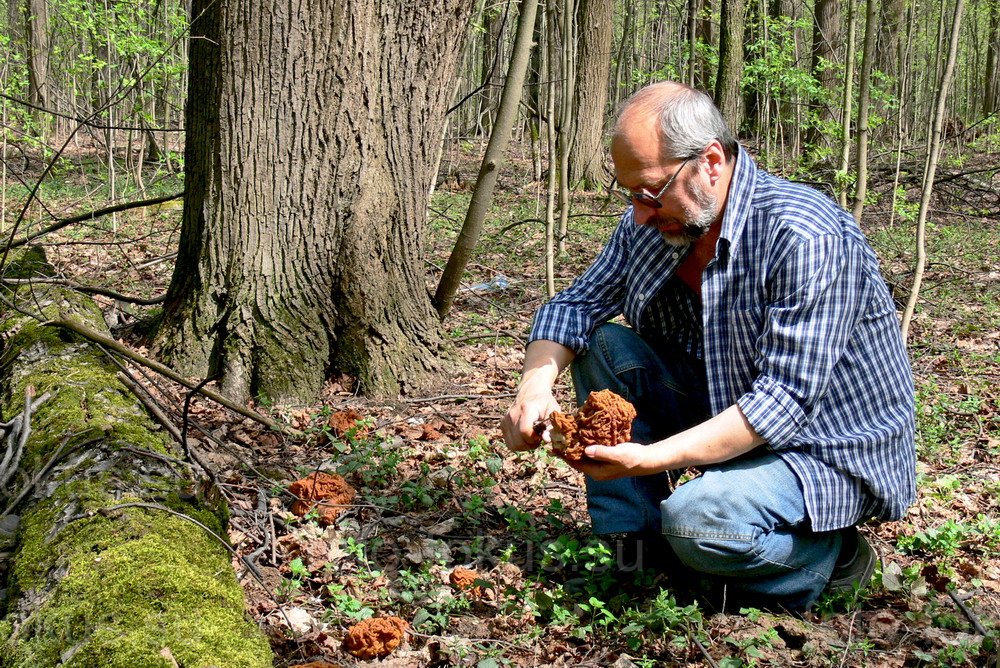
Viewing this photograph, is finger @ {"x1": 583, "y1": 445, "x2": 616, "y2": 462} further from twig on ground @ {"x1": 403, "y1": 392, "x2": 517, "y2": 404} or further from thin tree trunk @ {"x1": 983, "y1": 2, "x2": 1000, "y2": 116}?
thin tree trunk @ {"x1": 983, "y1": 2, "x2": 1000, "y2": 116}

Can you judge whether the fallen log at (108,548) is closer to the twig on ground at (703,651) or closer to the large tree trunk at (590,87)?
the twig on ground at (703,651)

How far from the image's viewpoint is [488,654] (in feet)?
8.32

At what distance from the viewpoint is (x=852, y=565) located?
2.84 m

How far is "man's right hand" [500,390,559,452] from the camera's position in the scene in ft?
9.24

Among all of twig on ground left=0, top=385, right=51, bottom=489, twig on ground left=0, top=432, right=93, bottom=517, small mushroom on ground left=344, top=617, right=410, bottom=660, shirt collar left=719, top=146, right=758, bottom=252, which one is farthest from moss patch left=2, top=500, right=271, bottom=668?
shirt collar left=719, top=146, right=758, bottom=252

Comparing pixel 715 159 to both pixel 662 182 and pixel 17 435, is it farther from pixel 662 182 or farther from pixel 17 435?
pixel 17 435

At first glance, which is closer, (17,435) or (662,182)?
(662,182)

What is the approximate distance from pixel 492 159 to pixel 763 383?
299cm

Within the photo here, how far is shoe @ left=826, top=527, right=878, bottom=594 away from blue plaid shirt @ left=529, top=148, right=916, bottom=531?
138mm

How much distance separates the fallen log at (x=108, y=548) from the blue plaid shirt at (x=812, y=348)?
171 cm

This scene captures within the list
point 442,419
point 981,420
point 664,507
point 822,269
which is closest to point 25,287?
point 442,419

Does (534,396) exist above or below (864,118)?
below

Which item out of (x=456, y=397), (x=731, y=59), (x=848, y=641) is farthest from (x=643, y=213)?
(x=731, y=59)

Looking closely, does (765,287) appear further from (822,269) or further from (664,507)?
(664,507)
